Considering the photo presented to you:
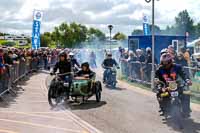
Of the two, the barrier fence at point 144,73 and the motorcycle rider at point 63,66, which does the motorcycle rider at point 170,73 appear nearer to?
the barrier fence at point 144,73

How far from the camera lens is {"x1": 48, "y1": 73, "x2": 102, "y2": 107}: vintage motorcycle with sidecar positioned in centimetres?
1612

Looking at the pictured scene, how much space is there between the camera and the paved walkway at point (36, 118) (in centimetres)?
1115

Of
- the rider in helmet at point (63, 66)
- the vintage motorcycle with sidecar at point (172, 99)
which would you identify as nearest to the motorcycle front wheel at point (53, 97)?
the rider in helmet at point (63, 66)

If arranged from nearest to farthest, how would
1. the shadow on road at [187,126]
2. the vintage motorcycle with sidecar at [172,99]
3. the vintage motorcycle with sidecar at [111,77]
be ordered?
1. the shadow on road at [187,126]
2. the vintage motorcycle with sidecar at [172,99]
3. the vintage motorcycle with sidecar at [111,77]

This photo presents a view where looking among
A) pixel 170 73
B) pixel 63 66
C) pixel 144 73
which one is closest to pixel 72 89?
pixel 63 66

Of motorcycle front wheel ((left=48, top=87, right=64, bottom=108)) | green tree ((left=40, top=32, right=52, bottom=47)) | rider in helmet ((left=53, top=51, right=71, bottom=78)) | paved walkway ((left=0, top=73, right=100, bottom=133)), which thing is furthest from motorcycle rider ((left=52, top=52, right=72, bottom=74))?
green tree ((left=40, top=32, right=52, bottom=47))

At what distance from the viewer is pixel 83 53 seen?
170 ft

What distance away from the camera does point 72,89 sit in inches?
637

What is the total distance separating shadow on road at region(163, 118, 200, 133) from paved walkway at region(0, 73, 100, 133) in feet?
6.00

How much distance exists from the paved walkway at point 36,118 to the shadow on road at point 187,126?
1830mm

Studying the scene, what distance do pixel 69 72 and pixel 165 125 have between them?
6090 mm

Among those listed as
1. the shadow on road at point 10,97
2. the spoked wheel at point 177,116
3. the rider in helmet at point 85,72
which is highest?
the rider in helmet at point 85,72

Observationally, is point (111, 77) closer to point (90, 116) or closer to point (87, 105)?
point (87, 105)

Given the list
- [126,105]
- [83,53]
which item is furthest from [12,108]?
[83,53]
